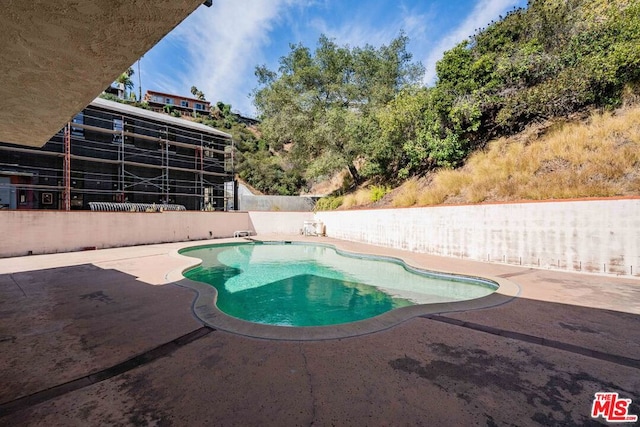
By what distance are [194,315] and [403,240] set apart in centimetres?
855

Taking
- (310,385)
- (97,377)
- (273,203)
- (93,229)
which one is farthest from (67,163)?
(310,385)

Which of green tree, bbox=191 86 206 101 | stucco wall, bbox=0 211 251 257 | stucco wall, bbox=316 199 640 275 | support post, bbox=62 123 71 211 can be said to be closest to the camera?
stucco wall, bbox=316 199 640 275

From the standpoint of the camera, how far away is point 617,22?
880 cm

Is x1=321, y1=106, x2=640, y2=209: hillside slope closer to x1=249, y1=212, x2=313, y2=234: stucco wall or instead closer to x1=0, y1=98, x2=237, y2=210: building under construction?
x1=249, y1=212, x2=313, y2=234: stucco wall

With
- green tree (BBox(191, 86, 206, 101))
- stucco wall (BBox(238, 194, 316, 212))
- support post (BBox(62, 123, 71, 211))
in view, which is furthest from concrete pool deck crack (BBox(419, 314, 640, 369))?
green tree (BBox(191, 86, 206, 101))

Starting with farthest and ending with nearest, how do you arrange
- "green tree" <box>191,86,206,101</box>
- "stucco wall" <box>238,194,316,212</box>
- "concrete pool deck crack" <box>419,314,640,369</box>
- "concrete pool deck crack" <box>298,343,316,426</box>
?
"green tree" <box>191,86,206,101</box> → "stucco wall" <box>238,194,316,212</box> → "concrete pool deck crack" <box>419,314,640,369</box> → "concrete pool deck crack" <box>298,343,316,426</box>

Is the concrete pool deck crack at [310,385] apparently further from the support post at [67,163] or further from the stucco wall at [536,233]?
the support post at [67,163]

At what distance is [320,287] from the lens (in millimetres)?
6816

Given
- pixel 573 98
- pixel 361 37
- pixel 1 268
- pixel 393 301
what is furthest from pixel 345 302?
pixel 361 37

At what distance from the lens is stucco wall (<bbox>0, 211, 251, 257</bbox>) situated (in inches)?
368

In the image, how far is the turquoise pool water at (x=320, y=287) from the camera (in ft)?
16.9

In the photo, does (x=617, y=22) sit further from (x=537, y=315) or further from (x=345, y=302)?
(x=345, y=302)

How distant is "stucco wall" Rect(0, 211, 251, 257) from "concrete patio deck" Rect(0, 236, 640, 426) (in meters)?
7.31

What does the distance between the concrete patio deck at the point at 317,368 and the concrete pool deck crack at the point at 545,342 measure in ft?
0.05
